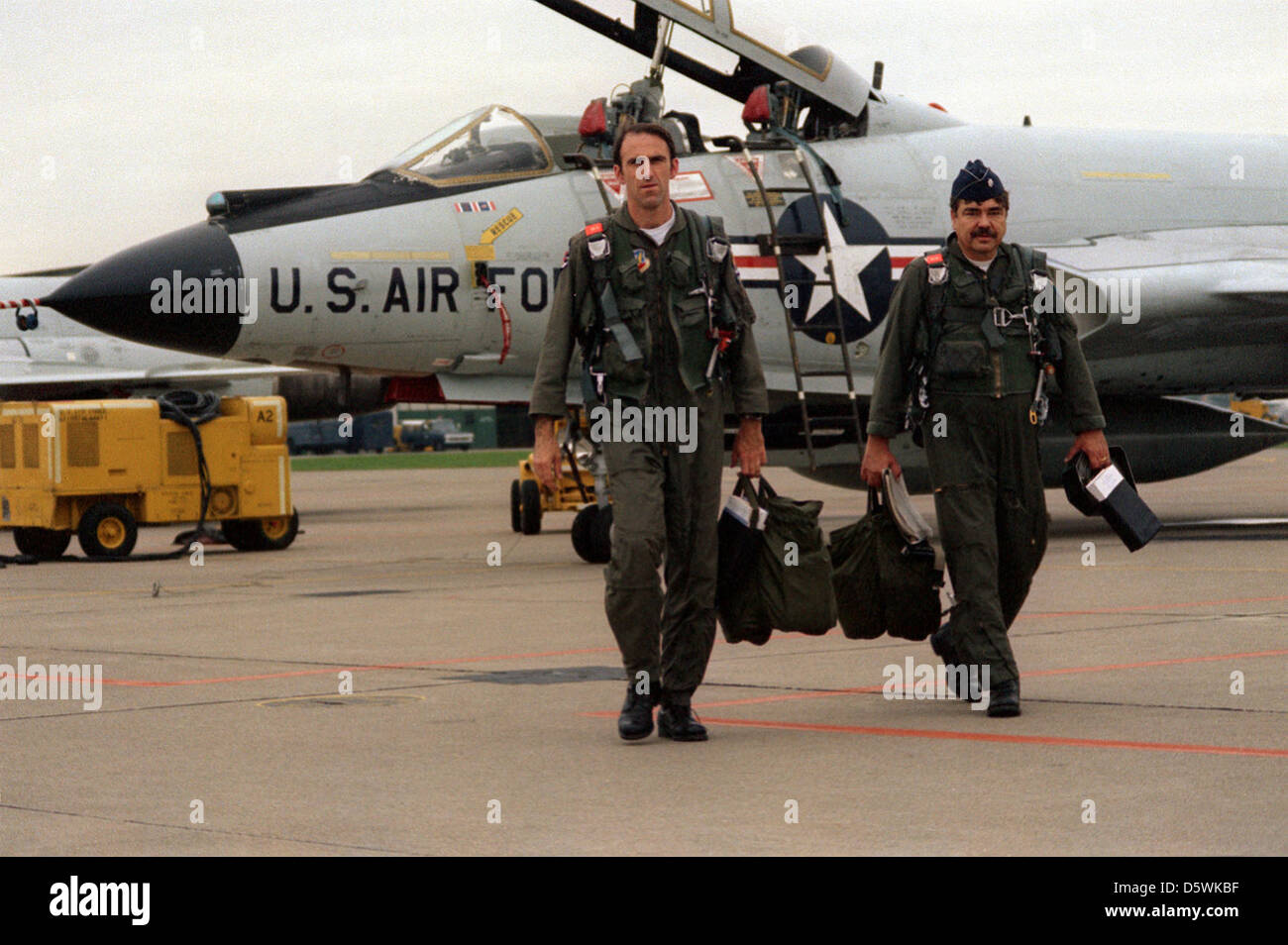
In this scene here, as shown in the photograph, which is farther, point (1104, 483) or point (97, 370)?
point (97, 370)

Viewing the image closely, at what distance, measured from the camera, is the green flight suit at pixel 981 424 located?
20.4 ft

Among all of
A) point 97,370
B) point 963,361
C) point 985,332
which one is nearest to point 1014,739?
point 963,361

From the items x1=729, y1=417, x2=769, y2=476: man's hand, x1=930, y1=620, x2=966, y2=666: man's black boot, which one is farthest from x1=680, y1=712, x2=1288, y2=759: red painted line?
x1=729, y1=417, x2=769, y2=476: man's hand

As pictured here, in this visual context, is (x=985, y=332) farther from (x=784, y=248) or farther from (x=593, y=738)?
(x=784, y=248)

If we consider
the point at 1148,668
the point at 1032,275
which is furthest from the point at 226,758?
the point at 1148,668

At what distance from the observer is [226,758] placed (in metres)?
5.48

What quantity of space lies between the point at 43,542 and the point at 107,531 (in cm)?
74

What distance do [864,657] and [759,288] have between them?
6.19m

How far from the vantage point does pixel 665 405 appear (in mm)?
5934
